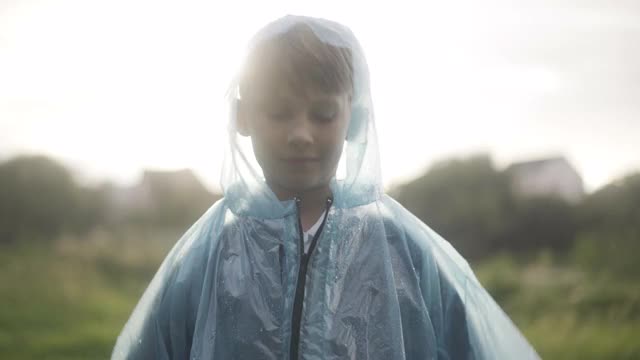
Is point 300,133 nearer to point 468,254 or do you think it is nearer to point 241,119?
point 241,119

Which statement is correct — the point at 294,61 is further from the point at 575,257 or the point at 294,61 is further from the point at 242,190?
the point at 575,257

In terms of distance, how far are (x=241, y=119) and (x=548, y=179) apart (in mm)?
7677

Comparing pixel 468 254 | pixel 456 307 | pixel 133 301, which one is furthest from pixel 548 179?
pixel 456 307

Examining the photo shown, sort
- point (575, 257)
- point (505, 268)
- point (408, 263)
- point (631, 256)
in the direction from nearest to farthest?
point (408, 263) → point (631, 256) → point (575, 257) → point (505, 268)

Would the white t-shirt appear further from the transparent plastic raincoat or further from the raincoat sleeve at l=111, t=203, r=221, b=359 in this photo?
the raincoat sleeve at l=111, t=203, r=221, b=359

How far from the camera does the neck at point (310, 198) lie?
1759mm

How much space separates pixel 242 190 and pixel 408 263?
0.43 meters

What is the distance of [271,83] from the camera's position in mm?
1680

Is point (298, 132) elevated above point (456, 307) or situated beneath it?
elevated above

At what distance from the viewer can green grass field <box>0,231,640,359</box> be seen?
6.57 m

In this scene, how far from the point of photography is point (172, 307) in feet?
5.67

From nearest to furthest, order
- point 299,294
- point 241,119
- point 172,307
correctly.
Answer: point 299,294 → point 172,307 → point 241,119

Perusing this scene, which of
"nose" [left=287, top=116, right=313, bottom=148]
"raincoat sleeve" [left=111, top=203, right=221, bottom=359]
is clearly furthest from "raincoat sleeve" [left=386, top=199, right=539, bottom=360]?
"raincoat sleeve" [left=111, top=203, right=221, bottom=359]

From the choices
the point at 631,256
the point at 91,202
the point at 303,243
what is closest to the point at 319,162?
the point at 303,243
